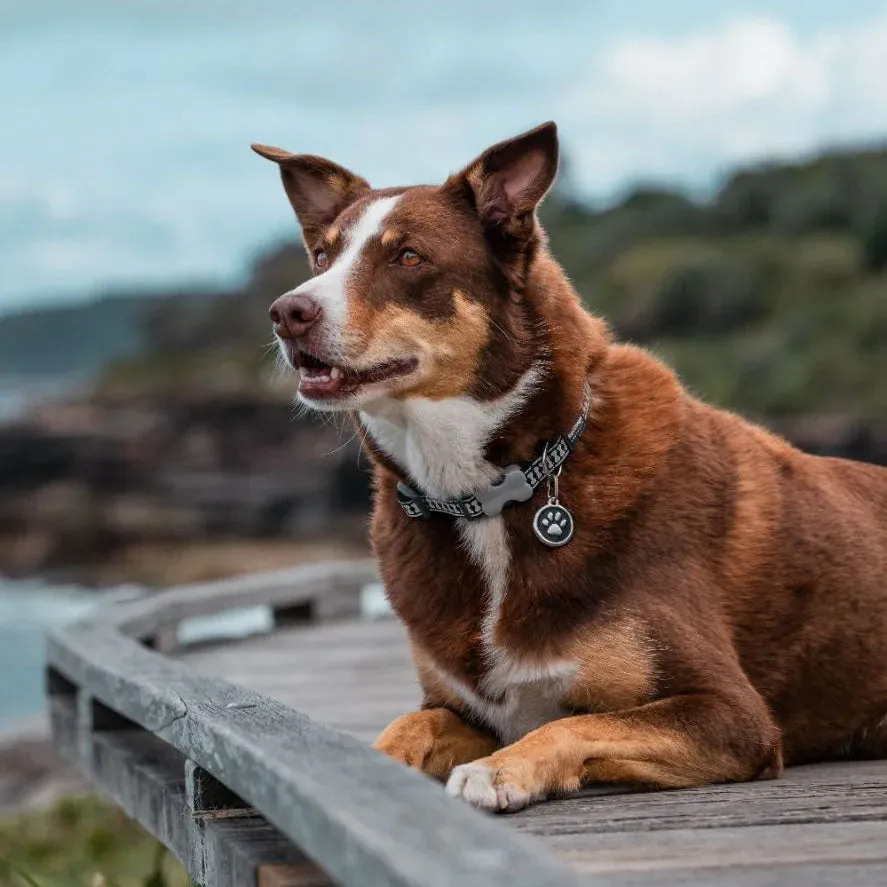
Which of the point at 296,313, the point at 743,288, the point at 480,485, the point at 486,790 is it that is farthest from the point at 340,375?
the point at 743,288

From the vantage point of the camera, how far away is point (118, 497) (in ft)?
120

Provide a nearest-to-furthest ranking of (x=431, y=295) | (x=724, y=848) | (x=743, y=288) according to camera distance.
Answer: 1. (x=724, y=848)
2. (x=431, y=295)
3. (x=743, y=288)

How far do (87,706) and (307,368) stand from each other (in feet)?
7.33

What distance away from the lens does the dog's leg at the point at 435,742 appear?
3.47m

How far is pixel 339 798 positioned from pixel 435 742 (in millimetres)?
1240

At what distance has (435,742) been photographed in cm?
355

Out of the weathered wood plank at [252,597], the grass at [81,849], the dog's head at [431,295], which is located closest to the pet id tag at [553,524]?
the dog's head at [431,295]

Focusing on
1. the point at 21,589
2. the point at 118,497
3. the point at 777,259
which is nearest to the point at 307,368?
the point at 21,589

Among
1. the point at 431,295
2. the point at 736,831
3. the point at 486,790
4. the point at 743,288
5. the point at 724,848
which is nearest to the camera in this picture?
the point at 724,848

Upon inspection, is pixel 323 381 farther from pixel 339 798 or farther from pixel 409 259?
pixel 339 798

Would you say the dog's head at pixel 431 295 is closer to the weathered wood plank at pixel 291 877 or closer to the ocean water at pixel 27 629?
the weathered wood plank at pixel 291 877

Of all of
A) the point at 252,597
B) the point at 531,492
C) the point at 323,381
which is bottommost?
the point at 252,597

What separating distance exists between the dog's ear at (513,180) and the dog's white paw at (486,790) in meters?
1.27

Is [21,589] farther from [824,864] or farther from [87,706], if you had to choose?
[824,864]
